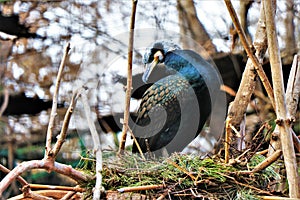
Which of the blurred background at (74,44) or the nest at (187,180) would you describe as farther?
the blurred background at (74,44)

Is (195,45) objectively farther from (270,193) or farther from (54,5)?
(270,193)

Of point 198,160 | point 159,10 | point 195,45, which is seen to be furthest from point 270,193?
point 159,10

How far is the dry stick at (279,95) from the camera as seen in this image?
703mm

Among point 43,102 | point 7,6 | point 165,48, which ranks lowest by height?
Answer: point 43,102

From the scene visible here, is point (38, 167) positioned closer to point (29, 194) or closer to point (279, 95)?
point (29, 194)

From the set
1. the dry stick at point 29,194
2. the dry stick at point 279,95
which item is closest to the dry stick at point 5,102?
the dry stick at point 29,194

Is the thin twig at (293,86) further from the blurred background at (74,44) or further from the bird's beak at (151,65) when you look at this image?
the blurred background at (74,44)

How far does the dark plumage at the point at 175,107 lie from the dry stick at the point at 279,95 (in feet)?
2.38

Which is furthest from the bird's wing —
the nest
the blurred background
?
the nest

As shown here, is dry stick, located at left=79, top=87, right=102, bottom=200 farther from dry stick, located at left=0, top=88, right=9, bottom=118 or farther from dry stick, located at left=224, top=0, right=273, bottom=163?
dry stick, located at left=0, top=88, right=9, bottom=118

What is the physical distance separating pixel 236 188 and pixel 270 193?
68 millimetres

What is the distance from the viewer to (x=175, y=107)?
1.50 meters

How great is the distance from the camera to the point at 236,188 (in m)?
0.91

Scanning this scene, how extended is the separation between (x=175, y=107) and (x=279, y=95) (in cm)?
80
